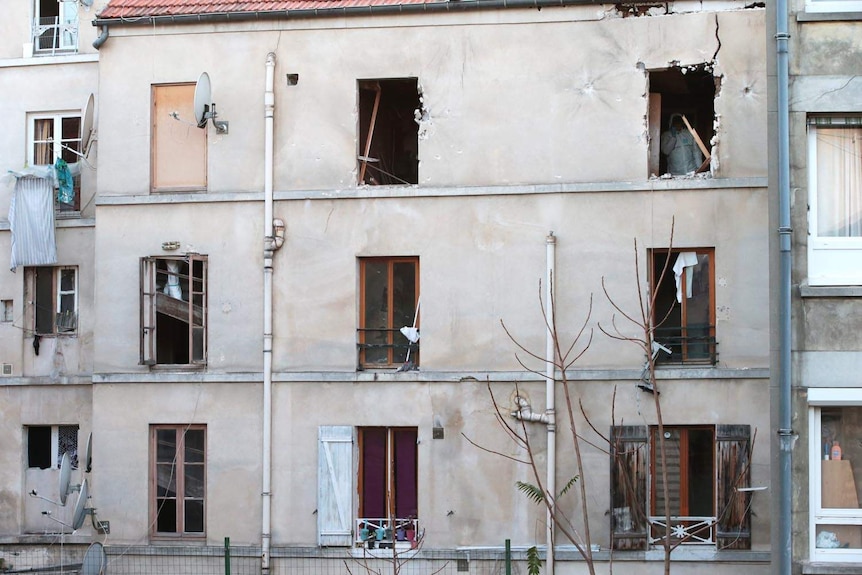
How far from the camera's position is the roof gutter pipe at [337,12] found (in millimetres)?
19234

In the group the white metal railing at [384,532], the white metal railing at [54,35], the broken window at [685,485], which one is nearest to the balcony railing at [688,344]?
the broken window at [685,485]

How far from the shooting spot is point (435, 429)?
62.5 feet

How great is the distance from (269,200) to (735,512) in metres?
8.56

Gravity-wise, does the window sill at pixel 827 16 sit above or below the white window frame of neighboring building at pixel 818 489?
above

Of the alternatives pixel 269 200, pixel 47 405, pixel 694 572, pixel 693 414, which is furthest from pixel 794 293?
pixel 47 405

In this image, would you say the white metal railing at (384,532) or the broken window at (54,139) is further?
the broken window at (54,139)

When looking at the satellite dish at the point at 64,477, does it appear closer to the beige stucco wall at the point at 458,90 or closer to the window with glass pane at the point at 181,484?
the window with glass pane at the point at 181,484

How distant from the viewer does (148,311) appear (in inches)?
792

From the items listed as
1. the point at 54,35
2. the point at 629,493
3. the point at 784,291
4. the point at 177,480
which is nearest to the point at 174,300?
the point at 177,480

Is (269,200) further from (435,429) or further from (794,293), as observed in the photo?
(794,293)

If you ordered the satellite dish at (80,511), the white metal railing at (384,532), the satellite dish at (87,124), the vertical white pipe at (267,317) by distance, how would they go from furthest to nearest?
the satellite dish at (87,124)
the satellite dish at (80,511)
the vertical white pipe at (267,317)
the white metal railing at (384,532)

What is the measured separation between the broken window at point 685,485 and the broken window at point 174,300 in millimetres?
6935

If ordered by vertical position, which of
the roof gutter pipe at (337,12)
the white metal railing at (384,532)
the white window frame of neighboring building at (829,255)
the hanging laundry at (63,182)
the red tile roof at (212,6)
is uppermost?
the red tile roof at (212,6)

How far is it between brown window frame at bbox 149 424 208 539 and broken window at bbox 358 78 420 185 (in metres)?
5.04
